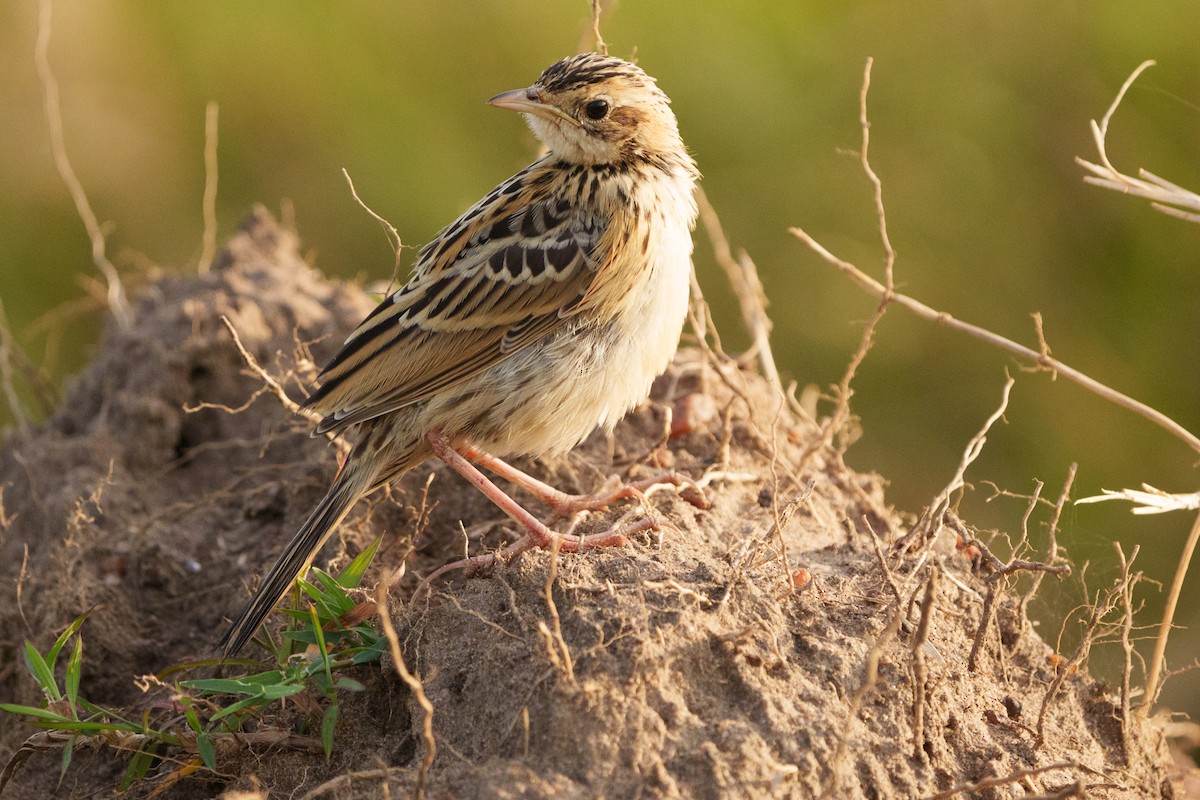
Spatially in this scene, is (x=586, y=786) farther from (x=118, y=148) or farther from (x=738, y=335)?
(x=118, y=148)

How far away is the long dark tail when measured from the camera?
12.0ft

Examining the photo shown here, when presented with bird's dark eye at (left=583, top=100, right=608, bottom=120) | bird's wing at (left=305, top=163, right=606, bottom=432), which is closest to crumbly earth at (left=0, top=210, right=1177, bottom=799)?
bird's wing at (left=305, top=163, right=606, bottom=432)

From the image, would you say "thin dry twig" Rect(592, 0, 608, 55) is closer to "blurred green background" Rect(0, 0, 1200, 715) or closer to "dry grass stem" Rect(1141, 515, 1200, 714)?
"dry grass stem" Rect(1141, 515, 1200, 714)

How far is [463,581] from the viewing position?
3.63m

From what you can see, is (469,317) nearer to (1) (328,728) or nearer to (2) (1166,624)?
(1) (328,728)

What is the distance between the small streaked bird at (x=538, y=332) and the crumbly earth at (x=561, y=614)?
25cm

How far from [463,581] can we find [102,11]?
6568 mm

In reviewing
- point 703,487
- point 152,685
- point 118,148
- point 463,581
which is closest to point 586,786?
point 463,581

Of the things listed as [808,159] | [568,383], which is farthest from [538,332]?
[808,159]

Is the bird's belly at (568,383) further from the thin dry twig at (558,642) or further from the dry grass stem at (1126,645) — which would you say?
the dry grass stem at (1126,645)

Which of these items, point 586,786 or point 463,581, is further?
point 463,581

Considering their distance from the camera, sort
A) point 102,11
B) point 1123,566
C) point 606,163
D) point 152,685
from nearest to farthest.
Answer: point 1123,566 → point 152,685 → point 606,163 → point 102,11

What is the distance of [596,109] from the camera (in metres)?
4.36

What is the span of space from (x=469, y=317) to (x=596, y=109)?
0.88 meters
